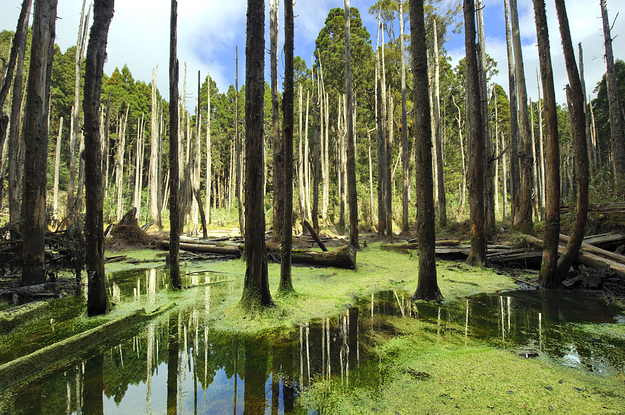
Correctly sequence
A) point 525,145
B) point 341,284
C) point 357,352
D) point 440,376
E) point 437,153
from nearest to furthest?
1. point 440,376
2. point 357,352
3. point 341,284
4. point 525,145
5. point 437,153

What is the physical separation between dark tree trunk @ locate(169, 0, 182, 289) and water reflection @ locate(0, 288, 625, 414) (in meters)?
1.47

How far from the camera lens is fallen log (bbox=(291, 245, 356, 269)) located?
7820 mm

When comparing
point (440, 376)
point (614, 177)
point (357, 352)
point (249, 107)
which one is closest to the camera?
point (440, 376)

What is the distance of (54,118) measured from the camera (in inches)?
998

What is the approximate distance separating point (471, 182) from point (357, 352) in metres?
5.71

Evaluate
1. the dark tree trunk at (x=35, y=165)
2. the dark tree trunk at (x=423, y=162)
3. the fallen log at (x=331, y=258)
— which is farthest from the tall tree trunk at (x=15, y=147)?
the dark tree trunk at (x=423, y=162)

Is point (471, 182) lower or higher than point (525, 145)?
lower

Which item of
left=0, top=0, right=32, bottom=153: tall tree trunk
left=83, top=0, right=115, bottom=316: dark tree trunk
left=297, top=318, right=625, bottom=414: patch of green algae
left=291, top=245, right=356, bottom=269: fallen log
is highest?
left=0, top=0, right=32, bottom=153: tall tree trunk

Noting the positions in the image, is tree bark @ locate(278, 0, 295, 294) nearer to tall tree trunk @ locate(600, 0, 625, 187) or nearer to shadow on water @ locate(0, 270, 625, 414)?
shadow on water @ locate(0, 270, 625, 414)

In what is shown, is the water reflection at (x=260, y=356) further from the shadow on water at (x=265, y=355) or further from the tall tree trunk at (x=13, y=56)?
the tall tree trunk at (x=13, y=56)

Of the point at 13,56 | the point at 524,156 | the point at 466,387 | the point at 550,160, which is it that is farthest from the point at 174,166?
the point at 524,156

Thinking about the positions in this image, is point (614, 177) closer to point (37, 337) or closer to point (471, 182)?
point (471, 182)

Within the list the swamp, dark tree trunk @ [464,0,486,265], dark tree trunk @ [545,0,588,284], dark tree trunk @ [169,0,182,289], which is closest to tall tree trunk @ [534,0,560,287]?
dark tree trunk @ [545,0,588,284]

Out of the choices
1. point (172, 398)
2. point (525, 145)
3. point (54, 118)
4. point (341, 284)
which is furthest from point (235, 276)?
point (54, 118)
